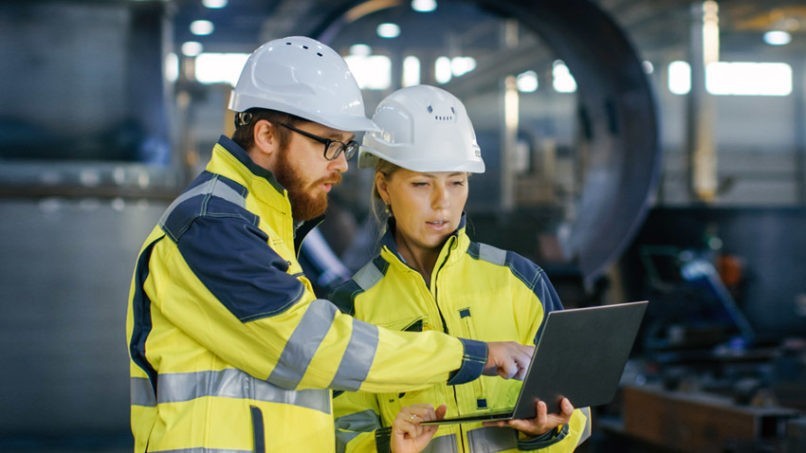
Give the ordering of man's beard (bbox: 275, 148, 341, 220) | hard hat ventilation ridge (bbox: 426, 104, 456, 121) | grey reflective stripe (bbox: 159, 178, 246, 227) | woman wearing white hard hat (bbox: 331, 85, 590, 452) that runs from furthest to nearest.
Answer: hard hat ventilation ridge (bbox: 426, 104, 456, 121), woman wearing white hard hat (bbox: 331, 85, 590, 452), man's beard (bbox: 275, 148, 341, 220), grey reflective stripe (bbox: 159, 178, 246, 227)

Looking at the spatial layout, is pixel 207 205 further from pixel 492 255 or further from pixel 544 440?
pixel 544 440

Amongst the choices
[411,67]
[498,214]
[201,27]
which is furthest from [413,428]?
[411,67]

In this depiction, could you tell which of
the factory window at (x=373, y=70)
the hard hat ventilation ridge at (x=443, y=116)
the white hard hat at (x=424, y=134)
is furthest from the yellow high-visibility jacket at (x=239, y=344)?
the factory window at (x=373, y=70)

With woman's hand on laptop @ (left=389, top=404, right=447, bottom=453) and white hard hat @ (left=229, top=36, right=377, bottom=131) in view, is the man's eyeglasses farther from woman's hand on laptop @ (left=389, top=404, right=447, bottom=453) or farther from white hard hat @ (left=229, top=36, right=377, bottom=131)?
woman's hand on laptop @ (left=389, top=404, right=447, bottom=453)

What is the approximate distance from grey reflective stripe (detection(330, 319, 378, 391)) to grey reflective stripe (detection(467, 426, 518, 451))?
364mm

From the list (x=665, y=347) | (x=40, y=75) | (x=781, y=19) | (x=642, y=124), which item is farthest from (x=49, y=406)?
(x=781, y=19)

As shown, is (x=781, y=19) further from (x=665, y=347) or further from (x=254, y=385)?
(x=254, y=385)

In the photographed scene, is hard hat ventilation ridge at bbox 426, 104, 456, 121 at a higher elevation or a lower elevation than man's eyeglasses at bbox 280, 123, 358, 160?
higher

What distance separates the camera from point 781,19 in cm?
1473

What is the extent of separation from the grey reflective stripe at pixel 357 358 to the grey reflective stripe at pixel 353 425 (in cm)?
31

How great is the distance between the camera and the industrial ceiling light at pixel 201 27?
50.3 ft

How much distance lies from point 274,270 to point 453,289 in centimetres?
46

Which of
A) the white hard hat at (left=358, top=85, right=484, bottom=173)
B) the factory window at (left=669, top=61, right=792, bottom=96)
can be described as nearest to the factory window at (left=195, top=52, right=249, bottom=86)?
the factory window at (left=669, top=61, right=792, bottom=96)

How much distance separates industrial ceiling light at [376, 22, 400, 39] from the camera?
15484 millimetres
